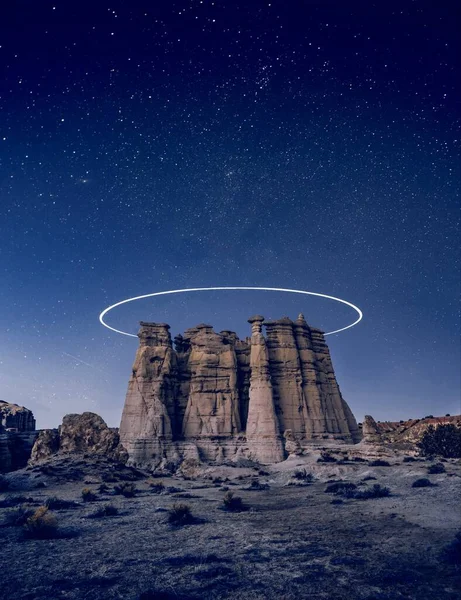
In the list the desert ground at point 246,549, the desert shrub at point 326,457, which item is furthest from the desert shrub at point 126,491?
the desert shrub at point 326,457

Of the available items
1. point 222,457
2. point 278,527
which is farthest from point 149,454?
point 278,527

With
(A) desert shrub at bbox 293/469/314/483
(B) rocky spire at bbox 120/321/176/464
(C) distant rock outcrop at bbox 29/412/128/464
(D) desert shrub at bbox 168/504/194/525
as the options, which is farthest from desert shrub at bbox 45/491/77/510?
(B) rocky spire at bbox 120/321/176/464

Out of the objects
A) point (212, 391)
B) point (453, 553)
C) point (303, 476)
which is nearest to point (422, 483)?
point (303, 476)

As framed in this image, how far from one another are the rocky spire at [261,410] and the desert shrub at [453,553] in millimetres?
40698

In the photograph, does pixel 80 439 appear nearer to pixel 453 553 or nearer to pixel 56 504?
pixel 56 504

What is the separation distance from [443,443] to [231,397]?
30.8 metres

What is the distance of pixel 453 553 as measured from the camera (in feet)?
33.6

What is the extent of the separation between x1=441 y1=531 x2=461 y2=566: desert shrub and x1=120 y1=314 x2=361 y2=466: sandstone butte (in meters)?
40.4

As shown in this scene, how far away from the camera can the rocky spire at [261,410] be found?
49781 mm

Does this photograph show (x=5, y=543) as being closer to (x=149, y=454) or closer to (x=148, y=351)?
(x=149, y=454)

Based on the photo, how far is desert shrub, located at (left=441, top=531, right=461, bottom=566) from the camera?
32.7 ft

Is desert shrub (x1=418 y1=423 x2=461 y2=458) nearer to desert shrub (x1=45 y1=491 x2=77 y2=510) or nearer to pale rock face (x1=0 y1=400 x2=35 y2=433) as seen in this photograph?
desert shrub (x1=45 y1=491 x2=77 y2=510)

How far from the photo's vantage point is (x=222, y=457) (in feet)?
169

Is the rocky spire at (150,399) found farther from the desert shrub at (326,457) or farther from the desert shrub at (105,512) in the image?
the desert shrub at (105,512)
